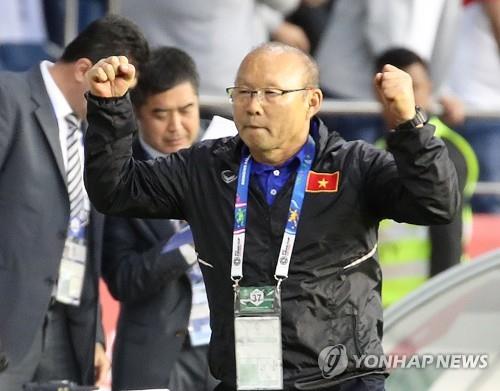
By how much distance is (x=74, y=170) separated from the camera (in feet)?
20.9

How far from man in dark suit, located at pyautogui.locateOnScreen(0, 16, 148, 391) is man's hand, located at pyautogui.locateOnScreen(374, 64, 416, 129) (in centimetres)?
166

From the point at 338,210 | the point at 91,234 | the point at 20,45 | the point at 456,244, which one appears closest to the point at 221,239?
the point at 338,210

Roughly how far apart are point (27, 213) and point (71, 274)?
0.34m

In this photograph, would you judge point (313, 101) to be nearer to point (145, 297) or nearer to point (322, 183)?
point (322, 183)

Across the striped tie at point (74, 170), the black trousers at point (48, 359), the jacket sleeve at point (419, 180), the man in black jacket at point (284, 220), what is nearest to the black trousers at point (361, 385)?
the man in black jacket at point (284, 220)

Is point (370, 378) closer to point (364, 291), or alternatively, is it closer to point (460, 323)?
point (364, 291)

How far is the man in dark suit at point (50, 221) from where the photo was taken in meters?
6.22

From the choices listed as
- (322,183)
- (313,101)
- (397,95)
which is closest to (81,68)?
(313,101)

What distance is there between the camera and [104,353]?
674 centimetres

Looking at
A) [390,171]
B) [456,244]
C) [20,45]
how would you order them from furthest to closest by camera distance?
[20,45] < [456,244] < [390,171]

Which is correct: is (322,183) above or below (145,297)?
above

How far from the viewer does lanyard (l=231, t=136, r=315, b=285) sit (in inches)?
201

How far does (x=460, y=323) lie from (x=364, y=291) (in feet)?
4.26

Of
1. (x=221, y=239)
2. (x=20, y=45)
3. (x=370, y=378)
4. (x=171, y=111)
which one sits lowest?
(x=370, y=378)
